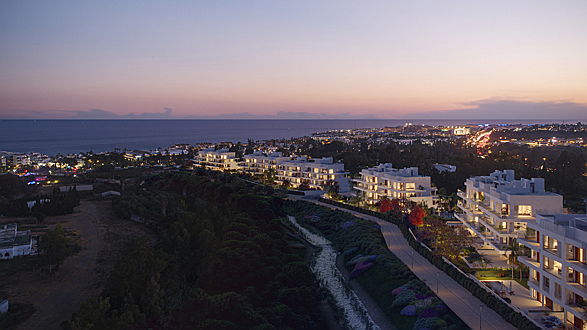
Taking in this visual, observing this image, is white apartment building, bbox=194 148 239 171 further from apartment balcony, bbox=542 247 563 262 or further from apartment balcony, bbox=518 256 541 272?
apartment balcony, bbox=542 247 563 262

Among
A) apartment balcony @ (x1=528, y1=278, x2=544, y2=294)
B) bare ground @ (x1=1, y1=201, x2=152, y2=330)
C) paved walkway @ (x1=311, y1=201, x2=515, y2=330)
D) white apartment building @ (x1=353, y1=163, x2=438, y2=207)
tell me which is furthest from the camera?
white apartment building @ (x1=353, y1=163, x2=438, y2=207)

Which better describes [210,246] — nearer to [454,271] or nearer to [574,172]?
[454,271]

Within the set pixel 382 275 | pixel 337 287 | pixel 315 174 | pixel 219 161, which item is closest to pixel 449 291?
pixel 382 275

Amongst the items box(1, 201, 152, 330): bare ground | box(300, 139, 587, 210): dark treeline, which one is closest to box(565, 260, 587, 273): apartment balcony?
box(1, 201, 152, 330): bare ground

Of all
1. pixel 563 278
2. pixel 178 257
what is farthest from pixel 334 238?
pixel 563 278

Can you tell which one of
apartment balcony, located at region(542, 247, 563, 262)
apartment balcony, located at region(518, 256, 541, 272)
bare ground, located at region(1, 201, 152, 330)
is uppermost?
apartment balcony, located at region(542, 247, 563, 262)

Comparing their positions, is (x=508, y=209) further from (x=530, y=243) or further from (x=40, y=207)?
(x=40, y=207)

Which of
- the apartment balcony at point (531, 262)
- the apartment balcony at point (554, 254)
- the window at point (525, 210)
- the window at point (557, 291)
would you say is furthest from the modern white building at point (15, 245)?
the window at point (525, 210)
